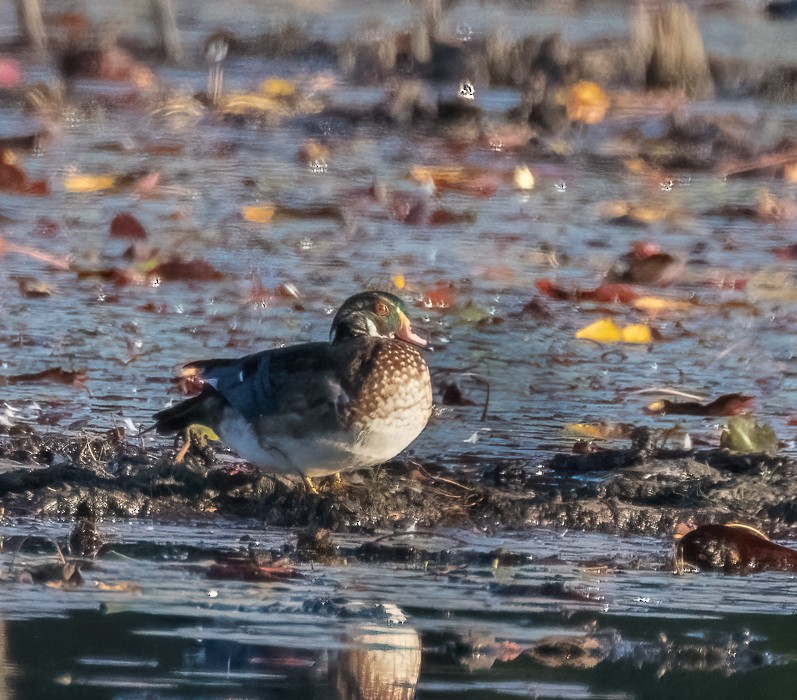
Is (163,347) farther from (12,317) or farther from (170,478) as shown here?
(170,478)

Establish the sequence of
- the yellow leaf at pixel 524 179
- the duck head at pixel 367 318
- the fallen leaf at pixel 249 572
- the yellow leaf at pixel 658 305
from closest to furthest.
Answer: the fallen leaf at pixel 249 572
the duck head at pixel 367 318
the yellow leaf at pixel 658 305
the yellow leaf at pixel 524 179

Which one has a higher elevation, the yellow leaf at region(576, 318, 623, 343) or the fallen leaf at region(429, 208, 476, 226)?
the fallen leaf at region(429, 208, 476, 226)

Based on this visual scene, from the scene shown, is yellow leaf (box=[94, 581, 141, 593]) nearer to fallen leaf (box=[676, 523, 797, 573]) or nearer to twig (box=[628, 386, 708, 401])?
fallen leaf (box=[676, 523, 797, 573])

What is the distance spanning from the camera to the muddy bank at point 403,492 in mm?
5766

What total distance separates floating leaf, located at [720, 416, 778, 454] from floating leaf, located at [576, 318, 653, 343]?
5.62ft

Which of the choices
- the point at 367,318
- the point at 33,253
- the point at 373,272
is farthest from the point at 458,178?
the point at 367,318

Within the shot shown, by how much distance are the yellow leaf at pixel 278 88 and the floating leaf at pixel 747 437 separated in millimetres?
9747

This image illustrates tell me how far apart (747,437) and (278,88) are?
10.1 meters

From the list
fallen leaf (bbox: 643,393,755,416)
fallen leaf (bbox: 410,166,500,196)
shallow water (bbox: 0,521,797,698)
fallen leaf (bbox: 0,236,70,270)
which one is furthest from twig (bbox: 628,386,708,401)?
fallen leaf (bbox: 410,166,500,196)

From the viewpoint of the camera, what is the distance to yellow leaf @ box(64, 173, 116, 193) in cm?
1162

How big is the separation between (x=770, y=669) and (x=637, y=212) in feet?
24.7

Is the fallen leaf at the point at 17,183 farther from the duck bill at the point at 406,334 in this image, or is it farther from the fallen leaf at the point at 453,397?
the duck bill at the point at 406,334

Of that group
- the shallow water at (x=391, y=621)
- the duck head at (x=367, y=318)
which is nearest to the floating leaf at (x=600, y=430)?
the duck head at (x=367, y=318)

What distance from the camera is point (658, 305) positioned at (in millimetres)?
9289
